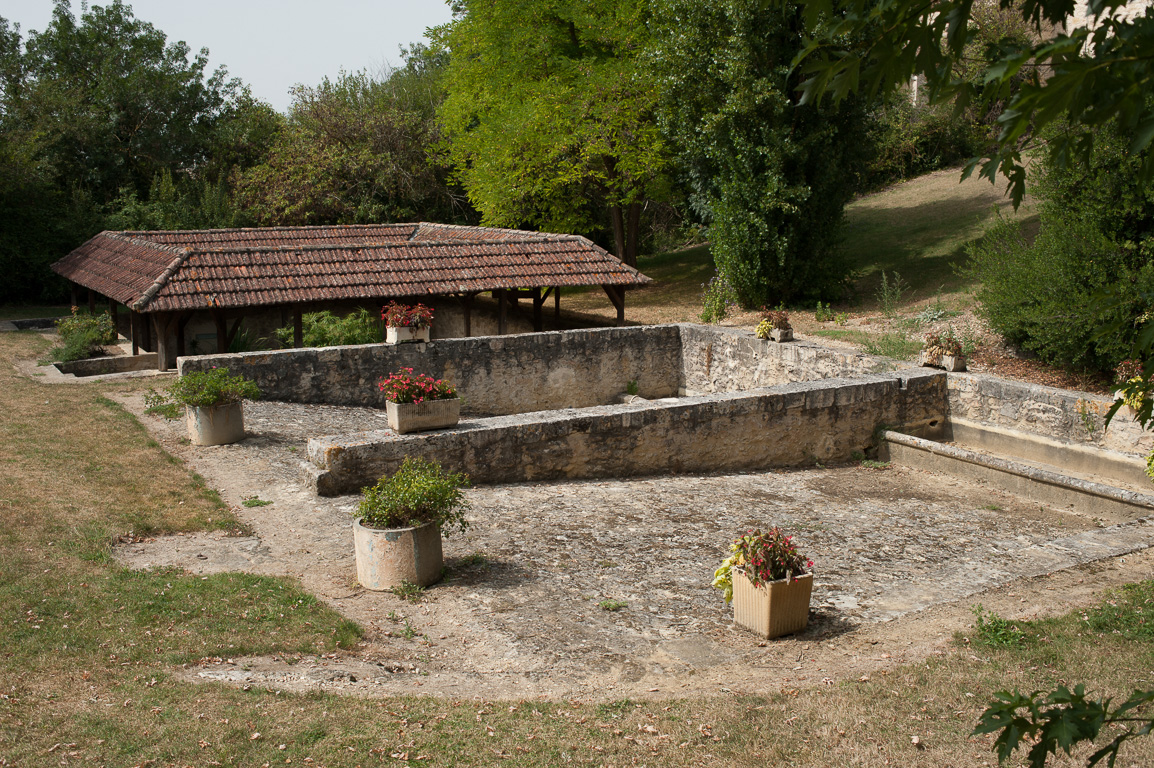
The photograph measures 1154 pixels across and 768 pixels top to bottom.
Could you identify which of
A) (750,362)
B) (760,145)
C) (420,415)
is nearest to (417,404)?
(420,415)

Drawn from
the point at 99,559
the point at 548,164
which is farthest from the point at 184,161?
the point at 99,559

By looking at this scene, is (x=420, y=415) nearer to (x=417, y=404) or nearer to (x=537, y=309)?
(x=417, y=404)

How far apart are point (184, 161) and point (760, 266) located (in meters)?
23.4

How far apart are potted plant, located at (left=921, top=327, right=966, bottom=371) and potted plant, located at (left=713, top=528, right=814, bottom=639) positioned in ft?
23.1

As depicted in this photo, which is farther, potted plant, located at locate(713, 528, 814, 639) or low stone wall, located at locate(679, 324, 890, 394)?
low stone wall, located at locate(679, 324, 890, 394)

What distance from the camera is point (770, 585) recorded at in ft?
17.7

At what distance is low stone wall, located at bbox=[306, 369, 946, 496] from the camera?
8406 millimetres

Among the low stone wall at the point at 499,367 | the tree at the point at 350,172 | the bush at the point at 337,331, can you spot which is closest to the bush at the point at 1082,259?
the low stone wall at the point at 499,367

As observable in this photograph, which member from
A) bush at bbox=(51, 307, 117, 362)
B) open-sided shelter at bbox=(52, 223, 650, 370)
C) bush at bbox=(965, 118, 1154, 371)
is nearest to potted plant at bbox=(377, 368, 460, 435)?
open-sided shelter at bbox=(52, 223, 650, 370)

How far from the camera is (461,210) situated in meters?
30.6

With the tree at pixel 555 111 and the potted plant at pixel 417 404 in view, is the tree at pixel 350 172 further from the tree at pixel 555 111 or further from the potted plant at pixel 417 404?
the potted plant at pixel 417 404

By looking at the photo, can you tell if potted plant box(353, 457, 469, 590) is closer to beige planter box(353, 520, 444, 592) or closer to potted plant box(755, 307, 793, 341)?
beige planter box(353, 520, 444, 592)

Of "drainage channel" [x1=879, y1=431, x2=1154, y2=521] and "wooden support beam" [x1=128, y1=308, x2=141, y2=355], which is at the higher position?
"wooden support beam" [x1=128, y1=308, x2=141, y2=355]

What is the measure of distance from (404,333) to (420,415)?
13.7 feet
